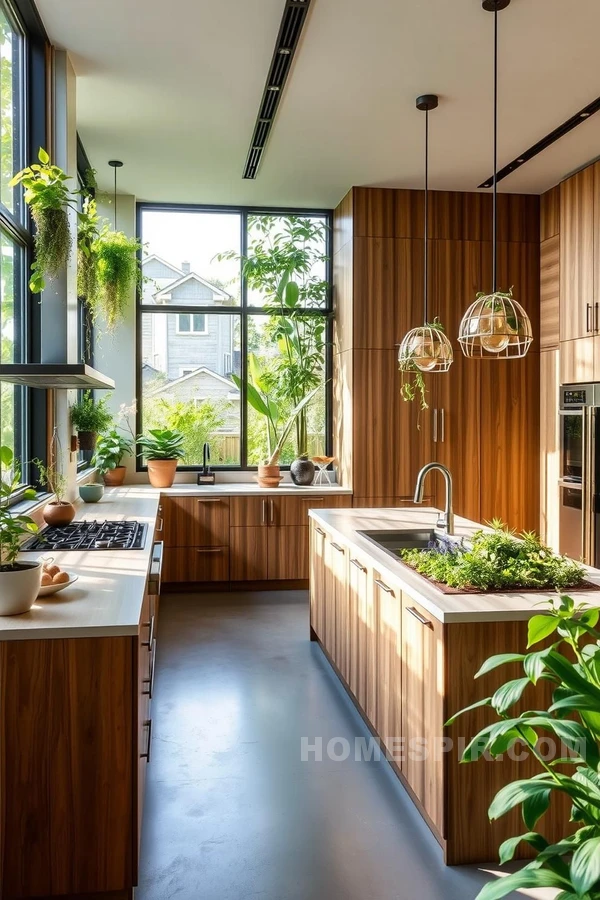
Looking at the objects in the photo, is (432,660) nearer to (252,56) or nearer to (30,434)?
(30,434)

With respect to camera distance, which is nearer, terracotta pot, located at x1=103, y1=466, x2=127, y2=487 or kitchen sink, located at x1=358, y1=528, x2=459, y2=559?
kitchen sink, located at x1=358, y1=528, x2=459, y2=559

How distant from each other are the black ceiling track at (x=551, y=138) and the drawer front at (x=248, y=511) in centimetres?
304

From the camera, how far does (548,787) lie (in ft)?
3.87

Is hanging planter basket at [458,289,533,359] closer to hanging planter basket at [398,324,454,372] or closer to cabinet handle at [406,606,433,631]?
hanging planter basket at [398,324,454,372]

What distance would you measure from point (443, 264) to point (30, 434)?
352cm

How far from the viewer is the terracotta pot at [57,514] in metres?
3.59

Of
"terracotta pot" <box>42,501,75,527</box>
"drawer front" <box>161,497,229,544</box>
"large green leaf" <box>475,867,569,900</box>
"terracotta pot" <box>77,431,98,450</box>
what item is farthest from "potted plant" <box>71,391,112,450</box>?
"large green leaf" <box>475,867,569,900</box>

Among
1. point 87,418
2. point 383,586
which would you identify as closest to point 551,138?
point 383,586

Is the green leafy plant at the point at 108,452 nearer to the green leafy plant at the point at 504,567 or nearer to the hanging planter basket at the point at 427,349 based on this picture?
the hanging planter basket at the point at 427,349

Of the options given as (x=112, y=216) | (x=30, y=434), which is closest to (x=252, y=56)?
(x=30, y=434)

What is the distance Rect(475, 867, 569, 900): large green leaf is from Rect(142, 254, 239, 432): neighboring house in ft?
18.0

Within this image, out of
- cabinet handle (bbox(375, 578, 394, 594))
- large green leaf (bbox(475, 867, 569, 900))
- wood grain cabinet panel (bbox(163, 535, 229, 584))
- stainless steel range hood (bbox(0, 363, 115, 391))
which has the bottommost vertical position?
wood grain cabinet panel (bbox(163, 535, 229, 584))

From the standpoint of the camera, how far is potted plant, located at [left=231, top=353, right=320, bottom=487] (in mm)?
6047

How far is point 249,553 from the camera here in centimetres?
577
